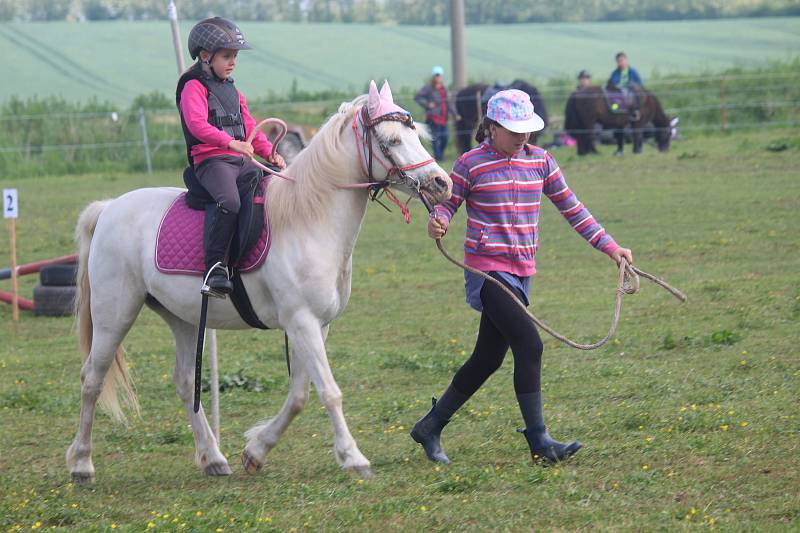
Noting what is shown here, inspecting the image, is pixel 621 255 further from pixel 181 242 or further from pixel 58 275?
pixel 58 275

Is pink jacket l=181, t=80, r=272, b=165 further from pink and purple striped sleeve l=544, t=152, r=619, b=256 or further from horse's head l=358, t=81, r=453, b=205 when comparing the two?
pink and purple striped sleeve l=544, t=152, r=619, b=256

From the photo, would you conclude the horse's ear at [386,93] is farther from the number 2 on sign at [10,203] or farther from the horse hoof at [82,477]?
the number 2 on sign at [10,203]

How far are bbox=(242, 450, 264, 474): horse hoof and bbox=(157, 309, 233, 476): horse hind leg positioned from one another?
0.22 metres

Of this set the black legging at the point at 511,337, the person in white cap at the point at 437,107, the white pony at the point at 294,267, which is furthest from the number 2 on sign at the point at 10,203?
the person in white cap at the point at 437,107

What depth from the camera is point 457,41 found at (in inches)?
1046

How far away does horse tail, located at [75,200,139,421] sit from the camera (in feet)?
23.5

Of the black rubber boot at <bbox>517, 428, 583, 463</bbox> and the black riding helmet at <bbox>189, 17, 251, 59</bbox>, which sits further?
the black riding helmet at <bbox>189, 17, 251, 59</bbox>

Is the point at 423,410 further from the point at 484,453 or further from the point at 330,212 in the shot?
the point at 330,212

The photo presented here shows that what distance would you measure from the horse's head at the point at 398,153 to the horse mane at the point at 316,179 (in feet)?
0.47

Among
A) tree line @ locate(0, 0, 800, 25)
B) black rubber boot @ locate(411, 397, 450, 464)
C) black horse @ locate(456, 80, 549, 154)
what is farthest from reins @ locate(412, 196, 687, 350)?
tree line @ locate(0, 0, 800, 25)

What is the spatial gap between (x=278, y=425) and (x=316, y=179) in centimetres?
143

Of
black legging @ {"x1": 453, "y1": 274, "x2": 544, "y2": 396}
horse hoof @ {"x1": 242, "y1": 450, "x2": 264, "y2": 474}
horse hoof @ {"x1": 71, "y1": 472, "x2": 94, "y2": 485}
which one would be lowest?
horse hoof @ {"x1": 71, "y1": 472, "x2": 94, "y2": 485}

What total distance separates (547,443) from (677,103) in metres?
23.8

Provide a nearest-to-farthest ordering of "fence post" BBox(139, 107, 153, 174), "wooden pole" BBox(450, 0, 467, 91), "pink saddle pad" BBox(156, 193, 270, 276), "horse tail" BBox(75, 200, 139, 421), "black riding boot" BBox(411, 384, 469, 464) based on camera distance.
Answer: "black riding boot" BBox(411, 384, 469, 464) < "pink saddle pad" BBox(156, 193, 270, 276) < "horse tail" BBox(75, 200, 139, 421) < "wooden pole" BBox(450, 0, 467, 91) < "fence post" BBox(139, 107, 153, 174)
